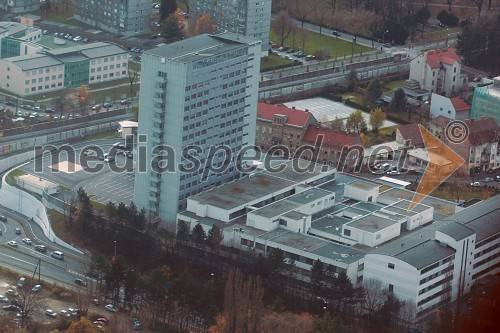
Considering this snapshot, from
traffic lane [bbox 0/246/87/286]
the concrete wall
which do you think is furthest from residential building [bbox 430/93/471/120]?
traffic lane [bbox 0/246/87/286]

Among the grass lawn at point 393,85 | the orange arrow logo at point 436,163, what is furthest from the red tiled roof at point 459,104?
the grass lawn at point 393,85

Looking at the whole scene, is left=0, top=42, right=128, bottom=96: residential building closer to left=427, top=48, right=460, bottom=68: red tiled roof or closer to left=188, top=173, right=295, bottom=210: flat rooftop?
left=427, top=48, right=460, bottom=68: red tiled roof

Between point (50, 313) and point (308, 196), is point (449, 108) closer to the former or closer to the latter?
point (308, 196)

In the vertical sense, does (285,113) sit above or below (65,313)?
above

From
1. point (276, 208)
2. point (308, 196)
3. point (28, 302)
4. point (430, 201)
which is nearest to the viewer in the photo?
point (28, 302)

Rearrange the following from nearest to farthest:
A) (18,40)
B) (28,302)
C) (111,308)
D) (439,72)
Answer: (28,302) → (111,308) → (439,72) → (18,40)

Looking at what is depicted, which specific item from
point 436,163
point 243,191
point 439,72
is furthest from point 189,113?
point 439,72

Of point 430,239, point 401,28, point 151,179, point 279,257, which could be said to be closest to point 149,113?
point 151,179

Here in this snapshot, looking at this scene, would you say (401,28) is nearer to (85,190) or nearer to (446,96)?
(446,96)

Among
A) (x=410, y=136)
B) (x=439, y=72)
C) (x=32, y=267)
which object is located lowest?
(x=32, y=267)
